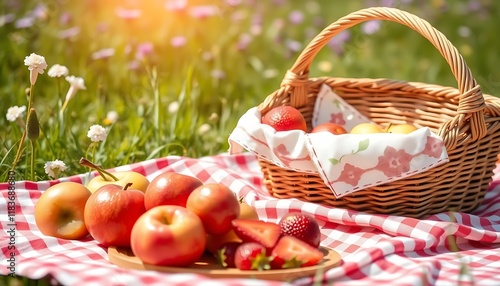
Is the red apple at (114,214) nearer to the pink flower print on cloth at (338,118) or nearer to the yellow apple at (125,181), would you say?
the yellow apple at (125,181)

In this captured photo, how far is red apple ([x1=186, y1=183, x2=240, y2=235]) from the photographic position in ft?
6.60

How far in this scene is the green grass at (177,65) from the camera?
3.39 metres

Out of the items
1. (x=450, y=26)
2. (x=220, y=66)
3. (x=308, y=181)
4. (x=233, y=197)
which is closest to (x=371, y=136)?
(x=308, y=181)

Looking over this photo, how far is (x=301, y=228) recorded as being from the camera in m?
2.04

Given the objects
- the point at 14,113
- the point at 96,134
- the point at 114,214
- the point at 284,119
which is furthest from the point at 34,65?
the point at 284,119

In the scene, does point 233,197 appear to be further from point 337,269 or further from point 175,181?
point 337,269

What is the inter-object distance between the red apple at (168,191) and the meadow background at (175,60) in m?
0.99

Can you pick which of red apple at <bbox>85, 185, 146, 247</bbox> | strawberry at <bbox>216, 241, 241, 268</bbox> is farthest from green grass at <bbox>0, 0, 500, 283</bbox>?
strawberry at <bbox>216, 241, 241, 268</bbox>

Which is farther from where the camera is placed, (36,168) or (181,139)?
(181,139)

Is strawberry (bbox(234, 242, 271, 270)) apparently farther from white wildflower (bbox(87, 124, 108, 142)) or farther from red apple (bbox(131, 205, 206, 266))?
white wildflower (bbox(87, 124, 108, 142))

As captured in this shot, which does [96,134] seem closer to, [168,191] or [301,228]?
[168,191]

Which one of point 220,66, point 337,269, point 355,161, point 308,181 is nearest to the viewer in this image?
point 337,269

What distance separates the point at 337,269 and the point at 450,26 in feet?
14.3

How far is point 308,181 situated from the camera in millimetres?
2553
